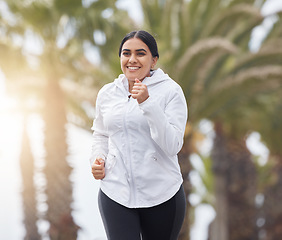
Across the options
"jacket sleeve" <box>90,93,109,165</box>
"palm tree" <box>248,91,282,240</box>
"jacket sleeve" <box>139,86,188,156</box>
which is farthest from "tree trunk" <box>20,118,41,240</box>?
"jacket sleeve" <box>139,86,188,156</box>

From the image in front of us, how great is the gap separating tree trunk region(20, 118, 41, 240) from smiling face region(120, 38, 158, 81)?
9.12 m

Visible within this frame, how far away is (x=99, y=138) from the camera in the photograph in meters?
2.78

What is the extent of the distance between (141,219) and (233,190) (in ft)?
41.0

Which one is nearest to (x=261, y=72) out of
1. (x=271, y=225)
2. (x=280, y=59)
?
(x=280, y=59)

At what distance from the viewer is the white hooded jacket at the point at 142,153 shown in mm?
2492

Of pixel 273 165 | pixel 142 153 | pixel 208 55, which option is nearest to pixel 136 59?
pixel 142 153

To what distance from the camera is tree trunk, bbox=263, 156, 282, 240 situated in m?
15.4

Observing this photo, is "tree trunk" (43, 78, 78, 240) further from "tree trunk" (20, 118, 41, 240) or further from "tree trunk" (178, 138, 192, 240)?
"tree trunk" (178, 138, 192, 240)

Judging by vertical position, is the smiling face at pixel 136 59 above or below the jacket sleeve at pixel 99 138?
above

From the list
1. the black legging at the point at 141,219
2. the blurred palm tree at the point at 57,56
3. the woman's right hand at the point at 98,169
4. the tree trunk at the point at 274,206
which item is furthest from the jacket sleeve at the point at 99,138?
the tree trunk at the point at 274,206

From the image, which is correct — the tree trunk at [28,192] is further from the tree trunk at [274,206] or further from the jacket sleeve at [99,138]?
the jacket sleeve at [99,138]

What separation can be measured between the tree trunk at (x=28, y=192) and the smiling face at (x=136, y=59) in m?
9.12

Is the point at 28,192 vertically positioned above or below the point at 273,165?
above

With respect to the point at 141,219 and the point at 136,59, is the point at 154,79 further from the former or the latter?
the point at 141,219
